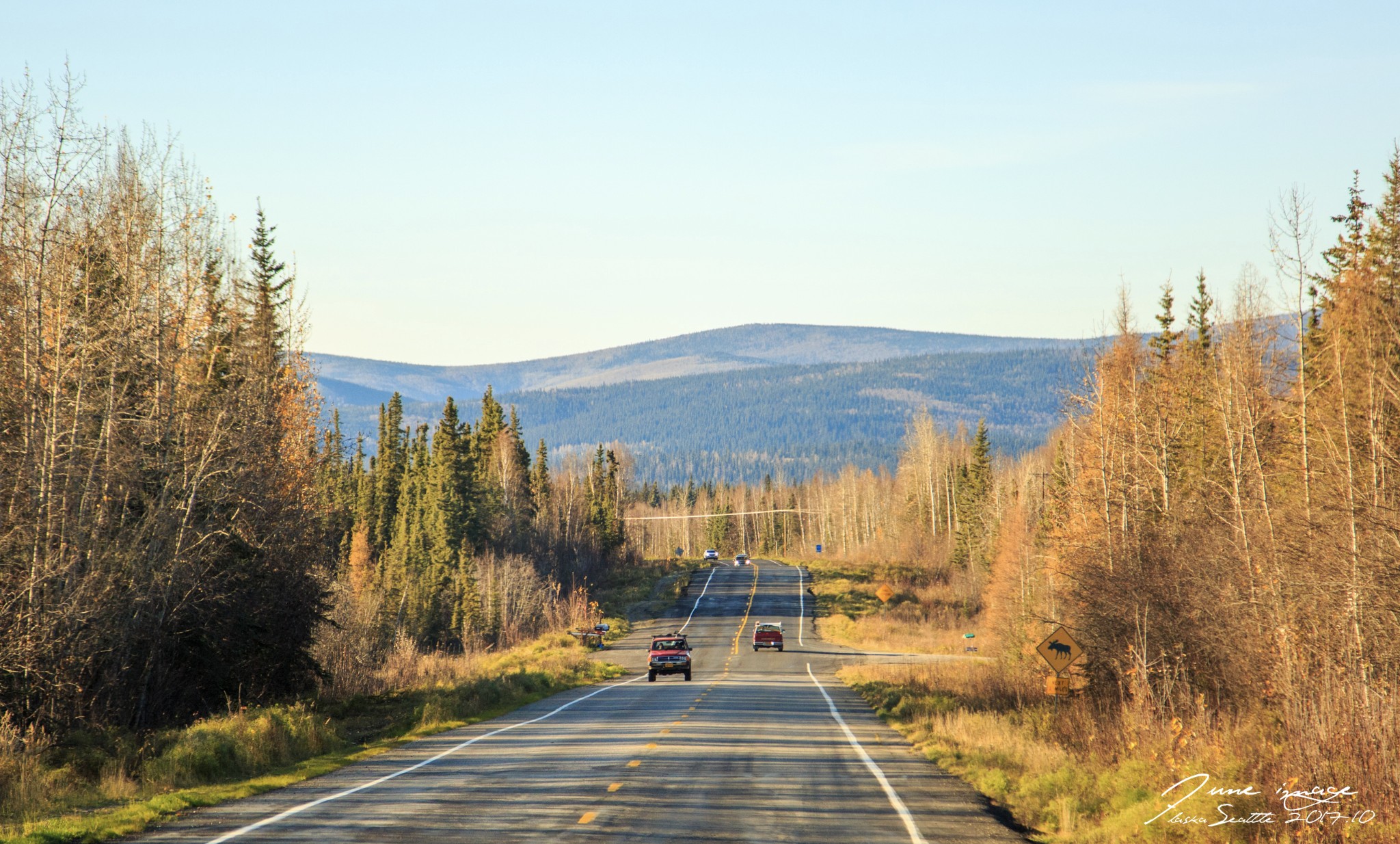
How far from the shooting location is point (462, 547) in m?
78.4

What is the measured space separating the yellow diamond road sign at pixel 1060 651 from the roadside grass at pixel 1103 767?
1.12 metres

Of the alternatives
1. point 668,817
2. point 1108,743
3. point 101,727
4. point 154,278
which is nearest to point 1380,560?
point 1108,743

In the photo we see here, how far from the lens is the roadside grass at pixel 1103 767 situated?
1216 centimetres

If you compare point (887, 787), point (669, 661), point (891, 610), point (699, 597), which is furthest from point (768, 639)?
point (887, 787)

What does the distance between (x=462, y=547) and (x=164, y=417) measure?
5686cm

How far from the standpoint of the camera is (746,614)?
91.0 metres

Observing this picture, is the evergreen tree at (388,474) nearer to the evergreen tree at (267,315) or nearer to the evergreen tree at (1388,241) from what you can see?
the evergreen tree at (267,315)

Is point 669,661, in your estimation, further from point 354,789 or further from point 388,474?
point 388,474

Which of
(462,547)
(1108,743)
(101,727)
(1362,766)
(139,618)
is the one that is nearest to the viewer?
(1362,766)

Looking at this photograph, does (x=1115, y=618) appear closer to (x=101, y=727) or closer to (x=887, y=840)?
(x=887, y=840)

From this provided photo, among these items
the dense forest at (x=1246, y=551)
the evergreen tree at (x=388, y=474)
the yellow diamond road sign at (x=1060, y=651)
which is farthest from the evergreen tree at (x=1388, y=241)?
the evergreen tree at (x=388, y=474)

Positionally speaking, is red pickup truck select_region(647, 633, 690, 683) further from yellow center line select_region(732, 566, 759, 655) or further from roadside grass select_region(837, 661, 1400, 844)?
roadside grass select_region(837, 661, 1400, 844)

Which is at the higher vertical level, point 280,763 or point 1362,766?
point 1362,766

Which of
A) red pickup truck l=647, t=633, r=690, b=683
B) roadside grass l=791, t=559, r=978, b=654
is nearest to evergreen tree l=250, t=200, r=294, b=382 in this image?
red pickup truck l=647, t=633, r=690, b=683
